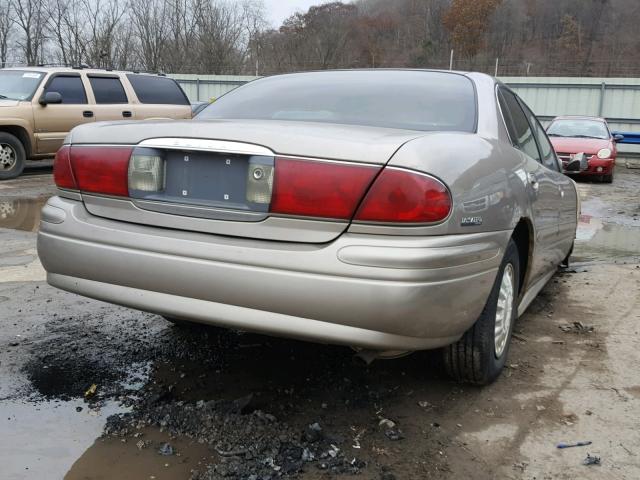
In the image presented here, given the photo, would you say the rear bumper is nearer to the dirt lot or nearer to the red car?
the dirt lot

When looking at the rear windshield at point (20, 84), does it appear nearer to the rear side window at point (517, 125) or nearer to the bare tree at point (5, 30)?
the rear side window at point (517, 125)

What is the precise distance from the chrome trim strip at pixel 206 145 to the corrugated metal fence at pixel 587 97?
18.5 metres

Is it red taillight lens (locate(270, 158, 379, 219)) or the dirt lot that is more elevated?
red taillight lens (locate(270, 158, 379, 219))

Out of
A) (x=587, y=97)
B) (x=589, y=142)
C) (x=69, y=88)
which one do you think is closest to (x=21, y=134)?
(x=69, y=88)

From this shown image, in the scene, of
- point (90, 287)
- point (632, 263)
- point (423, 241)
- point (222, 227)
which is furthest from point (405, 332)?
point (632, 263)

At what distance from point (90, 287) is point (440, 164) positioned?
1.48 metres

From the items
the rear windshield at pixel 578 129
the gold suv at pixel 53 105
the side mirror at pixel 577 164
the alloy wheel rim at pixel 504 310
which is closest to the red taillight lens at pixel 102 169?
the alloy wheel rim at pixel 504 310

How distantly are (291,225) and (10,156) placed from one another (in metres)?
9.10

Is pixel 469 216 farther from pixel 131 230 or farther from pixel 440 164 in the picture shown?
pixel 131 230

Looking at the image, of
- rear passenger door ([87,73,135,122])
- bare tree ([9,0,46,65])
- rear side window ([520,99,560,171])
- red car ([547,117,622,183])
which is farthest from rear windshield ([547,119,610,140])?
bare tree ([9,0,46,65])

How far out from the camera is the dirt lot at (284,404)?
2.18 metres

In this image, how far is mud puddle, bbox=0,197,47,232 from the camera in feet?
20.8

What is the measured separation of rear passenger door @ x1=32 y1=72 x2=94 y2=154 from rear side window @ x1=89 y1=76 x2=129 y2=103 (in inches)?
8.0

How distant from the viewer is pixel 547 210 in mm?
3301
